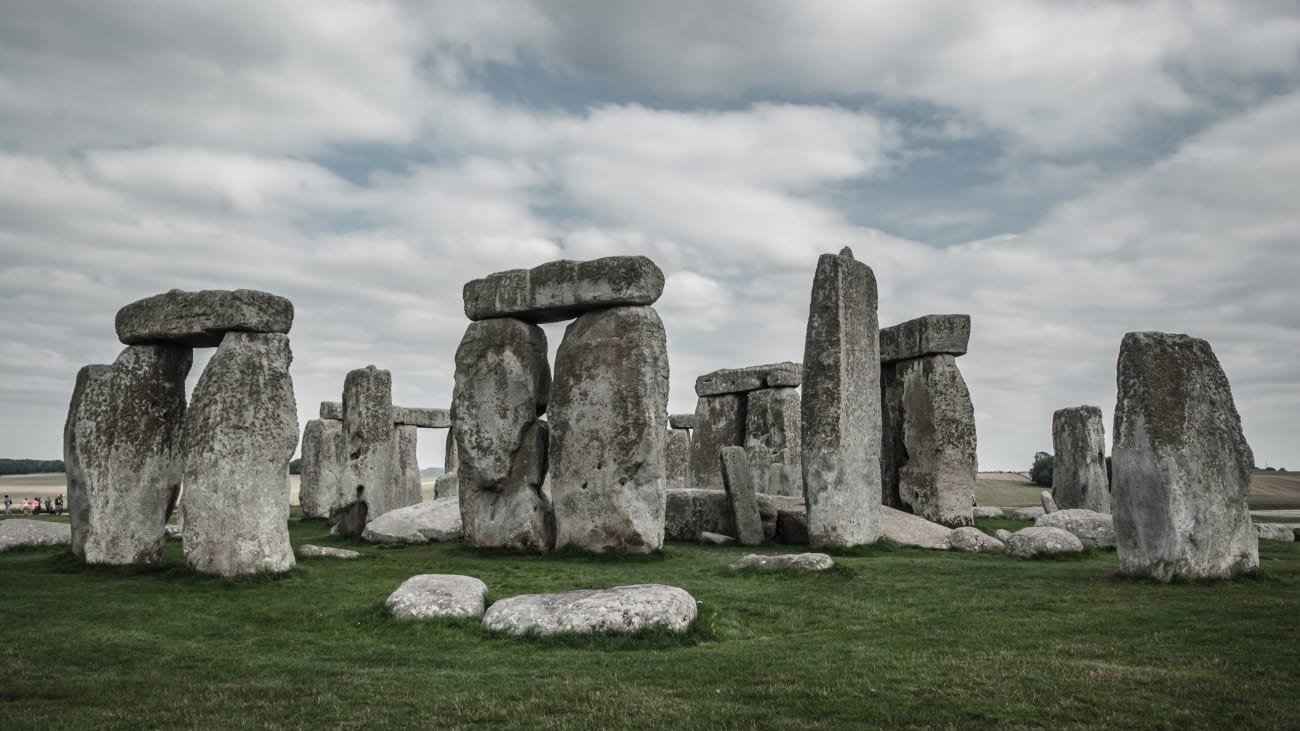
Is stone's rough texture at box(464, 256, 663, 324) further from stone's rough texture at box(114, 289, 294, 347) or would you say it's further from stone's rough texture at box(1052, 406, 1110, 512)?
stone's rough texture at box(1052, 406, 1110, 512)

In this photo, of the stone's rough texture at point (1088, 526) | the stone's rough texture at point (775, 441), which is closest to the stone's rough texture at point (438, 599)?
the stone's rough texture at point (1088, 526)

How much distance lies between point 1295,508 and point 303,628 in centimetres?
3003

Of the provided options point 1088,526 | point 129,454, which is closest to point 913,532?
point 1088,526

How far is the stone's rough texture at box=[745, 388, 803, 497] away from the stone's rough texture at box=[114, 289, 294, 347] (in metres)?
16.0

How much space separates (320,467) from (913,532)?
1698cm

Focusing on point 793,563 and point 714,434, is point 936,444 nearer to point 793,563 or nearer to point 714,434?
point 793,563

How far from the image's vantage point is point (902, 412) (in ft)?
67.7

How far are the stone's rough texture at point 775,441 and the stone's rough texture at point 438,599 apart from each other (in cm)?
1694

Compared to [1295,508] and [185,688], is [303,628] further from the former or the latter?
[1295,508]

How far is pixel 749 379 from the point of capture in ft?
90.6

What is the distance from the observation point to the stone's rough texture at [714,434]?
28062 millimetres

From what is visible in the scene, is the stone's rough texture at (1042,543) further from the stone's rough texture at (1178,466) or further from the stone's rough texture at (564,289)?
the stone's rough texture at (564,289)

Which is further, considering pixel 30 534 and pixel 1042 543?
pixel 30 534

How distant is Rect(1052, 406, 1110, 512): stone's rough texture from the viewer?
902 inches
